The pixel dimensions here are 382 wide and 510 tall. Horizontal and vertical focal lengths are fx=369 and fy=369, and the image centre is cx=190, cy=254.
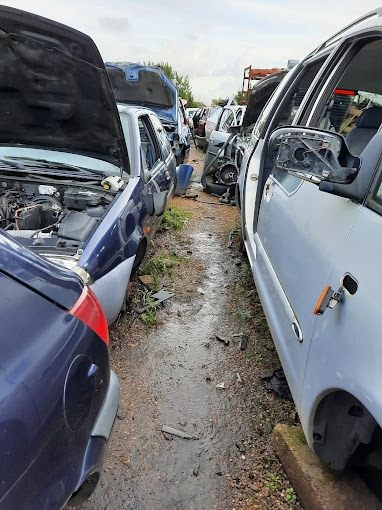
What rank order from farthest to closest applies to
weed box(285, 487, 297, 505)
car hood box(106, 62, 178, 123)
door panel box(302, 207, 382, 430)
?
1. car hood box(106, 62, 178, 123)
2. weed box(285, 487, 297, 505)
3. door panel box(302, 207, 382, 430)

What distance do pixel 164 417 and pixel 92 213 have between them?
1614mm

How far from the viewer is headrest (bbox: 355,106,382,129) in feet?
7.14

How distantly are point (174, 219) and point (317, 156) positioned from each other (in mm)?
4653

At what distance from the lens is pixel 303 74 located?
317 centimetres

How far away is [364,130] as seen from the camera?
2.20 meters

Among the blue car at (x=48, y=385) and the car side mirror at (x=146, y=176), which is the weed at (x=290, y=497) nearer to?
the blue car at (x=48, y=385)

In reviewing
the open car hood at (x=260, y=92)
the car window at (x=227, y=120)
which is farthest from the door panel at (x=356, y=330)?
the car window at (x=227, y=120)

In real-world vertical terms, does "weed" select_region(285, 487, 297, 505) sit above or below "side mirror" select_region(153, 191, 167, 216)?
below

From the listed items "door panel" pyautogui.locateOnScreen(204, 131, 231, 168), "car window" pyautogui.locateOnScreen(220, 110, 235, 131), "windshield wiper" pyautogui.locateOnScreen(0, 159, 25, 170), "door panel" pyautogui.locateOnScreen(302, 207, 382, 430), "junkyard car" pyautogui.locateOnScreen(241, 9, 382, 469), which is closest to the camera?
"door panel" pyautogui.locateOnScreen(302, 207, 382, 430)

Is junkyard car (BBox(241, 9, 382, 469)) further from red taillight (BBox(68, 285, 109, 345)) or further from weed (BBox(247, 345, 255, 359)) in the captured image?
red taillight (BBox(68, 285, 109, 345))

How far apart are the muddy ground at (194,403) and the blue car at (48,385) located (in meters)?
0.76

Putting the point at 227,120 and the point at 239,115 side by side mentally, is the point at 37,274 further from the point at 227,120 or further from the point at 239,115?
the point at 227,120

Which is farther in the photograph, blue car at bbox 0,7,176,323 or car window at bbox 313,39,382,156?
blue car at bbox 0,7,176,323

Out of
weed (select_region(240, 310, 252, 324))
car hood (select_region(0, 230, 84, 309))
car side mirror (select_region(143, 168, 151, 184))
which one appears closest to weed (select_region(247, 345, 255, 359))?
weed (select_region(240, 310, 252, 324))
